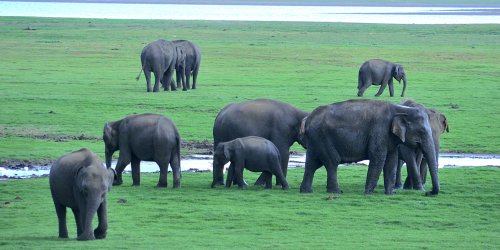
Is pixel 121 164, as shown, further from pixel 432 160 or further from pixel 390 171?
pixel 432 160

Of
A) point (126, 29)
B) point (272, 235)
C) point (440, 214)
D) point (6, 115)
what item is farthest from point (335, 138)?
point (126, 29)

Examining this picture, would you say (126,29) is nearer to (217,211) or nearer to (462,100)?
(462,100)

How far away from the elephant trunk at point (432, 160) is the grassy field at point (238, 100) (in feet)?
0.77

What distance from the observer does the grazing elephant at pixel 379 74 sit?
39969 millimetres

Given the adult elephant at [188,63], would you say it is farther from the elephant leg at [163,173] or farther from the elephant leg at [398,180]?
the elephant leg at [163,173]

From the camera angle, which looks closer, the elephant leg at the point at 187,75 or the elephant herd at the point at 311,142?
Result: the elephant herd at the point at 311,142

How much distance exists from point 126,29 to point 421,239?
6888cm

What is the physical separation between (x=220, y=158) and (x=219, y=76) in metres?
26.0

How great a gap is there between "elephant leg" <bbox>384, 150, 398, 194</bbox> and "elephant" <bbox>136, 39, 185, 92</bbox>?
1986cm

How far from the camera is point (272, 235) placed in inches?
651

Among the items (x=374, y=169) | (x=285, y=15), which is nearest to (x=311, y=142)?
(x=374, y=169)

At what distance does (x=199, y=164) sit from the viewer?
81.0 ft

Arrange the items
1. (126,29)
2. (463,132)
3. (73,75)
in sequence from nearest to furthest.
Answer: (463,132), (73,75), (126,29)

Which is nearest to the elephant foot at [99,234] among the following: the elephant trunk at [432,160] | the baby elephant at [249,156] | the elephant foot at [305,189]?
the baby elephant at [249,156]
